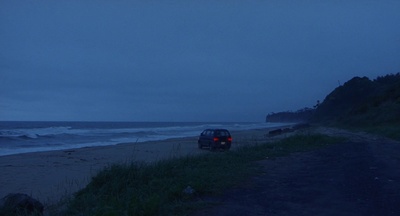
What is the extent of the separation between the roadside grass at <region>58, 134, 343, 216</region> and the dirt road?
16.9 inches

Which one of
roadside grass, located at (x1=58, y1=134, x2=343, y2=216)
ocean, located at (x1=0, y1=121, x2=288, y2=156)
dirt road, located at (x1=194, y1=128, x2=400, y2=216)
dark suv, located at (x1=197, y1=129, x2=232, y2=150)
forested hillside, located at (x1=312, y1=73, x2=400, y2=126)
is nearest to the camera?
roadside grass, located at (x1=58, y1=134, x2=343, y2=216)

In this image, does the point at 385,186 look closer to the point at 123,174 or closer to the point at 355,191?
the point at 355,191

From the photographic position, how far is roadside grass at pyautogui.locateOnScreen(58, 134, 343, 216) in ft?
24.9

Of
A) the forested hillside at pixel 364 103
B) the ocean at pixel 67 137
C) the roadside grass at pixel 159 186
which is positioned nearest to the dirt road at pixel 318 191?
the roadside grass at pixel 159 186

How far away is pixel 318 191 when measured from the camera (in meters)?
9.38

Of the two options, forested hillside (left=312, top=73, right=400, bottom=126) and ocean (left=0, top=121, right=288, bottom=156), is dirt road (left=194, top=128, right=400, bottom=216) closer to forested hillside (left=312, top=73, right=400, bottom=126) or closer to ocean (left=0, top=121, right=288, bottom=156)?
Answer: ocean (left=0, top=121, right=288, bottom=156)

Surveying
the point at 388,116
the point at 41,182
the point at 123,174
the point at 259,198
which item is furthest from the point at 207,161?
the point at 388,116

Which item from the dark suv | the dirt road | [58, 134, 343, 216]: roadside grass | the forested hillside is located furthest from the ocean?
the forested hillside

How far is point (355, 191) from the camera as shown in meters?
9.29

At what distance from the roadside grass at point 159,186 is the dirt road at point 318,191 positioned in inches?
16.9

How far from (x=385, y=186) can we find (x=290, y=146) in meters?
11.1

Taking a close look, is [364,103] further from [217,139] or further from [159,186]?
[159,186]

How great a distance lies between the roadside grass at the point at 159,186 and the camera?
7594 mm

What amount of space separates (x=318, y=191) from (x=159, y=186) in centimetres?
319
